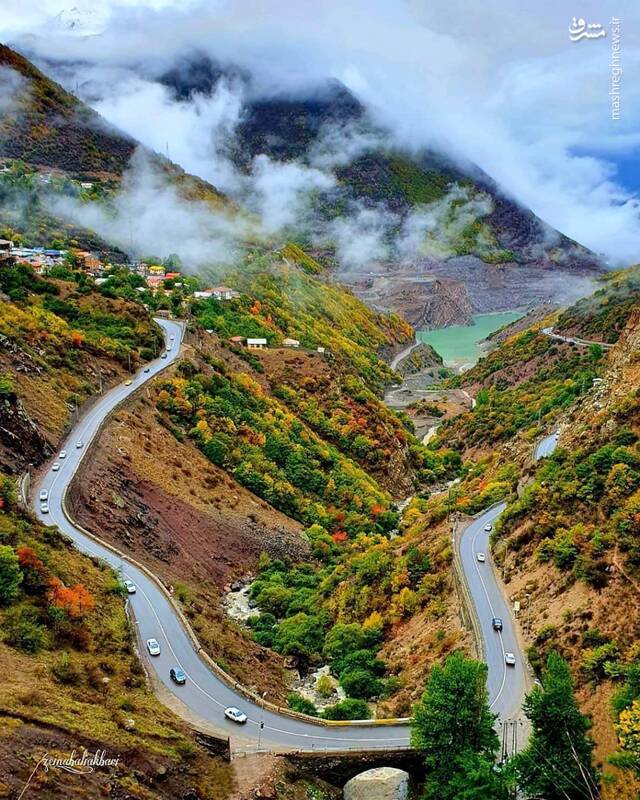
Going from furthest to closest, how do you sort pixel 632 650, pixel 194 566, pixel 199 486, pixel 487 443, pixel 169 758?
pixel 487 443
pixel 199 486
pixel 194 566
pixel 632 650
pixel 169 758

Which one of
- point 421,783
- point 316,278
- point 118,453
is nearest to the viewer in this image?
point 421,783

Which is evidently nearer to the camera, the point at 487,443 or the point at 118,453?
the point at 118,453

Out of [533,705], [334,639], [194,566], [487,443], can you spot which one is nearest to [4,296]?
[194,566]

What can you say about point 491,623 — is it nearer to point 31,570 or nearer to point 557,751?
point 557,751

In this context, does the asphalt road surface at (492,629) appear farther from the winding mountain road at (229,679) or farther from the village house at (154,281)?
the village house at (154,281)

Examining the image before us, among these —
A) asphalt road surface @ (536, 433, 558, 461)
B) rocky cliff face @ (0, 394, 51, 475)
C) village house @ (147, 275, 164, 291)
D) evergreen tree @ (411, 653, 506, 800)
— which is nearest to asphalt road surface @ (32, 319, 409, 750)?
rocky cliff face @ (0, 394, 51, 475)

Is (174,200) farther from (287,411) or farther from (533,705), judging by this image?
(533,705)
